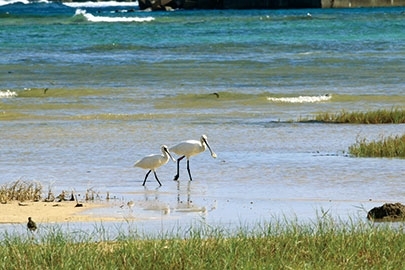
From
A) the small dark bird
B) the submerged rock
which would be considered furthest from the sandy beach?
the submerged rock

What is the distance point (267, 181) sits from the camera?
497 inches

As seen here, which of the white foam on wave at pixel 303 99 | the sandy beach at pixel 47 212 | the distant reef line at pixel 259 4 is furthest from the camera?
the distant reef line at pixel 259 4

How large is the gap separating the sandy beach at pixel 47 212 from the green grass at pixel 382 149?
4591 millimetres

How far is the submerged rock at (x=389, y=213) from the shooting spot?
31.2ft

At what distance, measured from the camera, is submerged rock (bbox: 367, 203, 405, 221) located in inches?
374

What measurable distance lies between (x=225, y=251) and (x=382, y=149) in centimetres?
700

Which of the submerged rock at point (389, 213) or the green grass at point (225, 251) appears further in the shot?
the submerged rock at point (389, 213)

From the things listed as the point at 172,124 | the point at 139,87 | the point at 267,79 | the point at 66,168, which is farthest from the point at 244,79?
the point at 66,168

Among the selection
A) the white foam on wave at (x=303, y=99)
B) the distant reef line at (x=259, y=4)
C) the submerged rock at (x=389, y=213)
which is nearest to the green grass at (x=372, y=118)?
the white foam on wave at (x=303, y=99)

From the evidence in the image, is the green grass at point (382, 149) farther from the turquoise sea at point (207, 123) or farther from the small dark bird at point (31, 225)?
the small dark bird at point (31, 225)

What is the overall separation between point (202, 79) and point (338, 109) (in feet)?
29.3

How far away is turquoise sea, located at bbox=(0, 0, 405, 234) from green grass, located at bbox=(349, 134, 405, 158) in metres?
0.22

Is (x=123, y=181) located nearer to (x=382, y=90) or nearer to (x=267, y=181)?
(x=267, y=181)

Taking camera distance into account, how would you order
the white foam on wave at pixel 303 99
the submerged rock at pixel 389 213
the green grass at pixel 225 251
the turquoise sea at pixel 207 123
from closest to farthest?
the green grass at pixel 225 251
the submerged rock at pixel 389 213
the turquoise sea at pixel 207 123
the white foam on wave at pixel 303 99
